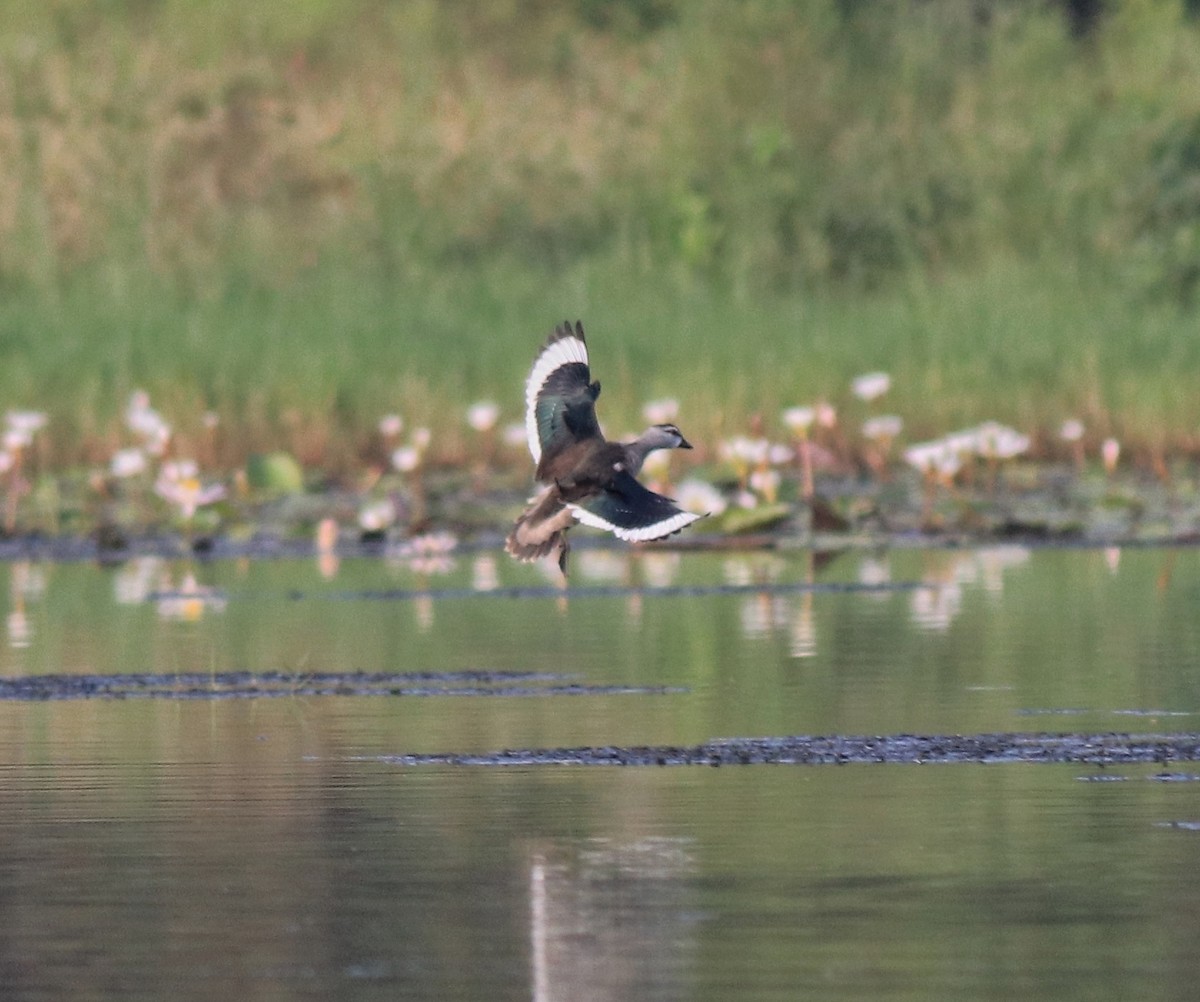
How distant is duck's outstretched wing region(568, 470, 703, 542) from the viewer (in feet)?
31.6

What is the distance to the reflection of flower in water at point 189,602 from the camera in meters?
14.2

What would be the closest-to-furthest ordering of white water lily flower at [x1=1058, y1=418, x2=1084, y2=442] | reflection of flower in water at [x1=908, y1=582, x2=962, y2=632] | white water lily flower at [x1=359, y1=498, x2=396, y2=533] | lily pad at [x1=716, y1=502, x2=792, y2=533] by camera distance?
reflection of flower in water at [x1=908, y1=582, x2=962, y2=632]
white water lily flower at [x1=359, y1=498, x2=396, y2=533]
lily pad at [x1=716, y1=502, x2=792, y2=533]
white water lily flower at [x1=1058, y1=418, x2=1084, y2=442]

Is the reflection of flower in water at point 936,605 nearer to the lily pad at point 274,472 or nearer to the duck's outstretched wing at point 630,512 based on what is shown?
the duck's outstretched wing at point 630,512

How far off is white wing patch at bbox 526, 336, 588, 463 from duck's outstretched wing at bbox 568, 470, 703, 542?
1.32 ft

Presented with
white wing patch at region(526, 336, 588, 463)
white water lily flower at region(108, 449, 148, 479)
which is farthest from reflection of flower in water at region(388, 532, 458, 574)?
white wing patch at region(526, 336, 588, 463)

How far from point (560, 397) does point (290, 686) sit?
170cm

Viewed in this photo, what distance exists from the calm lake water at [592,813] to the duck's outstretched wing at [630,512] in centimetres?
62

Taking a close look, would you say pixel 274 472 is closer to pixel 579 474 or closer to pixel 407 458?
pixel 407 458

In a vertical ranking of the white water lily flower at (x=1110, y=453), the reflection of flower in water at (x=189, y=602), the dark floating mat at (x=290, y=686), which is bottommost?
the dark floating mat at (x=290, y=686)

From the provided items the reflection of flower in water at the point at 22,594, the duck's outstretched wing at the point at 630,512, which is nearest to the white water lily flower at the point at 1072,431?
the reflection of flower in water at the point at 22,594

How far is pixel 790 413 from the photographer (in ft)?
55.7

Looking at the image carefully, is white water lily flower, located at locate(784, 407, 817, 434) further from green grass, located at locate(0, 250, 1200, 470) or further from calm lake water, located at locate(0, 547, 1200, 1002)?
calm lake water, located at locate(0, 547, 1200, 1002)

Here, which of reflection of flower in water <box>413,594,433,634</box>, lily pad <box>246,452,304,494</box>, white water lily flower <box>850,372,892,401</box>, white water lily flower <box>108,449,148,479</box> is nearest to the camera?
reflection of flower in water <box>413,594,433,634</box>

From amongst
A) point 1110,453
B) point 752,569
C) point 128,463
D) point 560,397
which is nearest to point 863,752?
point 560,397
